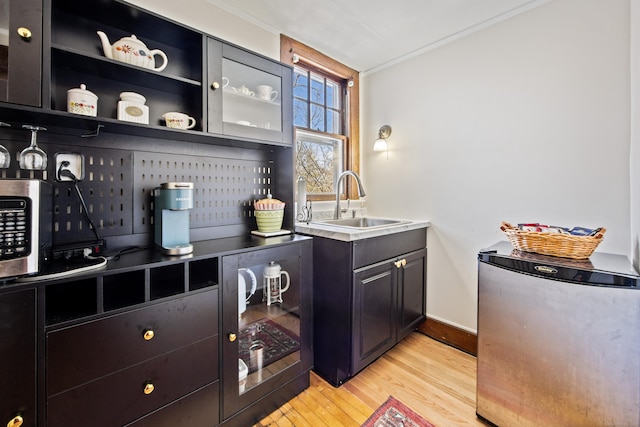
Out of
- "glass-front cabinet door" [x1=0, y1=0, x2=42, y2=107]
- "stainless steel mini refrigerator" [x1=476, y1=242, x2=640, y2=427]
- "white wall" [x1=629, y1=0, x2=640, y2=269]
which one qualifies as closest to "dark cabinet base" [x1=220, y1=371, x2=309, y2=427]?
"stainless steel mini refrigerator" [x1=476, y1=242, x2=640, y2=427]

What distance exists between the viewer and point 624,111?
1.49 meters

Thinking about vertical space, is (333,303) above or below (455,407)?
above

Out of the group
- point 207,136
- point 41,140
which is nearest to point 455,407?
point 207,136

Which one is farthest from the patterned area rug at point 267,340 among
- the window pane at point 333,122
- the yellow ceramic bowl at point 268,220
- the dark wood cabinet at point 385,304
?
the window pane at point 333,122

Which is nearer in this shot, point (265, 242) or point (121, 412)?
point (121, 412)

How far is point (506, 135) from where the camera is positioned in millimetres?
1903

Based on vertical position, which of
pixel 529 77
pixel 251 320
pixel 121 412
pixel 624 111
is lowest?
pixel 121 412

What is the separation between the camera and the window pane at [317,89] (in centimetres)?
248

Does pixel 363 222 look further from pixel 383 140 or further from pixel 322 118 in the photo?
pixel 322 118

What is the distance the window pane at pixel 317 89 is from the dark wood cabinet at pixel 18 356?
7.38 feet

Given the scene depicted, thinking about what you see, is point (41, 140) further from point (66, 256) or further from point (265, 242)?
point (265, 242)

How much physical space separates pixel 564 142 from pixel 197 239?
7.42 feet

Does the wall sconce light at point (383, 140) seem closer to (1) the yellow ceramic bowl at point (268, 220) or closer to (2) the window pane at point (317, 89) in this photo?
(2) the window pane at point (317, 89)

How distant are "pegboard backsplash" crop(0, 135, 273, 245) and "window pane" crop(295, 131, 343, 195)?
576 mm
